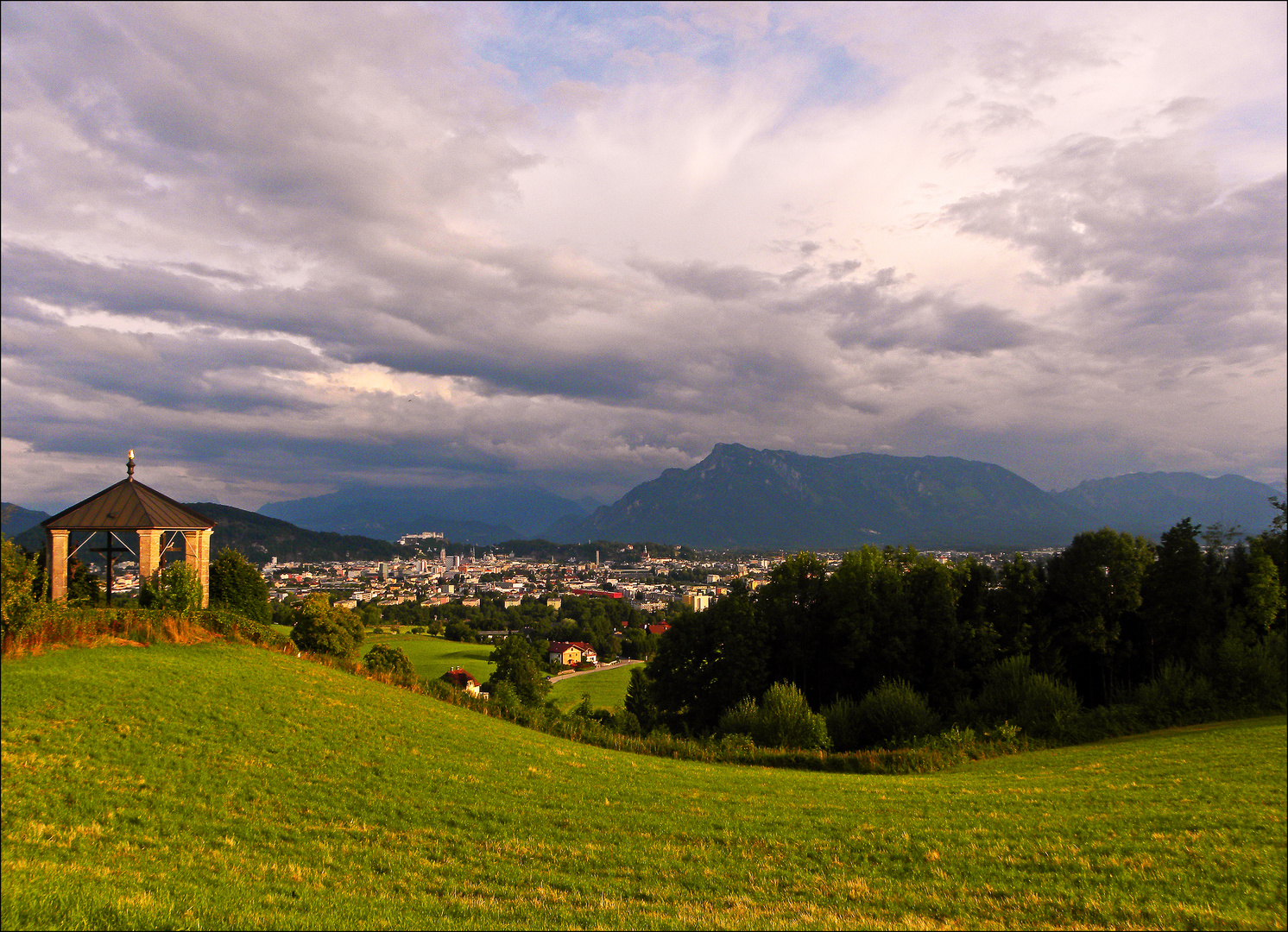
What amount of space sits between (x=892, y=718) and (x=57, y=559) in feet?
133

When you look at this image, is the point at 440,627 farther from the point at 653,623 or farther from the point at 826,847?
the point at 826,847

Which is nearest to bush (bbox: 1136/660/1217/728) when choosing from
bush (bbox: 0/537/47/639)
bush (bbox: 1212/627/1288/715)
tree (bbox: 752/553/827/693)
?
bush (bbox: 1212/627/1288/715)

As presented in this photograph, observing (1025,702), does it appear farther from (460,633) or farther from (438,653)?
(460,633)

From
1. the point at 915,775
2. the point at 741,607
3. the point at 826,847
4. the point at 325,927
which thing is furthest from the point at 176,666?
the point at 741,607

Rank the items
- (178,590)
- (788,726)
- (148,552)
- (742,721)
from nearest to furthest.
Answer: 1. (178,590)
2. (788,726)
3. (148,552)
4. (742,721)

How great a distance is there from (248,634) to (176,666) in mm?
7965

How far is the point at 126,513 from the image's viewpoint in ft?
104

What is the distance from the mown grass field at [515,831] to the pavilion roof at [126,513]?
452 inches

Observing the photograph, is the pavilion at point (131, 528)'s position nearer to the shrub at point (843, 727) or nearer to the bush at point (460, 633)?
the shrub at point (843, 727)

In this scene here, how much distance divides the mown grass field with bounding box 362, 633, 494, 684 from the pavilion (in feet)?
122

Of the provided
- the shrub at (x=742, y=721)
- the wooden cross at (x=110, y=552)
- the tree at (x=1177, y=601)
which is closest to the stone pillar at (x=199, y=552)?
the wooden cross at (x=110, y=552)

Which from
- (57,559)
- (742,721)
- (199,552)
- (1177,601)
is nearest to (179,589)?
(199,552)

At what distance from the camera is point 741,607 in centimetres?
4784

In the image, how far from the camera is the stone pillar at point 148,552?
104ft
